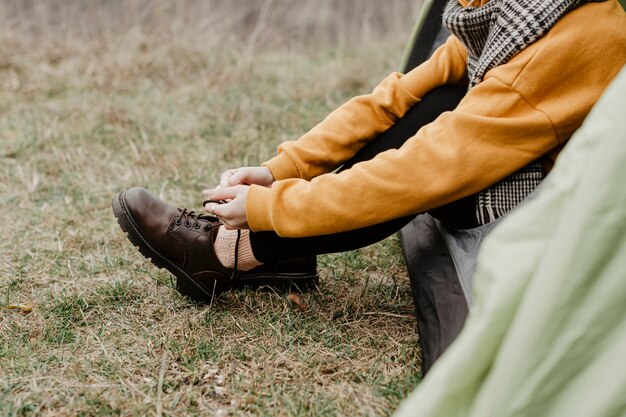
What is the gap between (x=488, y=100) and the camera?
1.16 metres

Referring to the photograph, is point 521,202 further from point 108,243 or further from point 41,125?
point 41,125

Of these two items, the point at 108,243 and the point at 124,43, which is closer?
the point at 108,243

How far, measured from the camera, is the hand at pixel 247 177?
1.49 meters

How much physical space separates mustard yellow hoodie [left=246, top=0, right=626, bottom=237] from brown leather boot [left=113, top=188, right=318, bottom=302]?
0.73ft

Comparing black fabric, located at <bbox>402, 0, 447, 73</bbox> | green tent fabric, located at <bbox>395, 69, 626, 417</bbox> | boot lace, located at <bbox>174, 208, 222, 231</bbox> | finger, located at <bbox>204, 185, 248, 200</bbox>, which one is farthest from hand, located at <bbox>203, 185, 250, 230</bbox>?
black fabric, located at <bbox>402, 0, 447, 73</bbox>

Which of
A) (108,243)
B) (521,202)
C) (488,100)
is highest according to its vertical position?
(488,100)

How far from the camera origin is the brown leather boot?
1496 mm

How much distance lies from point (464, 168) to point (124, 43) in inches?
127

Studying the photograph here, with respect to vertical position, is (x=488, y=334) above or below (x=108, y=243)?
above

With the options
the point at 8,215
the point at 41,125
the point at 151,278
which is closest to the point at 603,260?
the point at 151,278

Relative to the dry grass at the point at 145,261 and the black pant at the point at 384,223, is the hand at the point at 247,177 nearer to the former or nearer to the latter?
the black pant at the point at 384,223

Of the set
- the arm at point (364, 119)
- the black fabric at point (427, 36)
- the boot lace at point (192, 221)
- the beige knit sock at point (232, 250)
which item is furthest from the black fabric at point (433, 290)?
the black fabric at point (427, 36)

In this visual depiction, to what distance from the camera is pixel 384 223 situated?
1.37m

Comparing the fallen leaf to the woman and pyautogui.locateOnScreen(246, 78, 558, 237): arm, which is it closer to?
the woman
